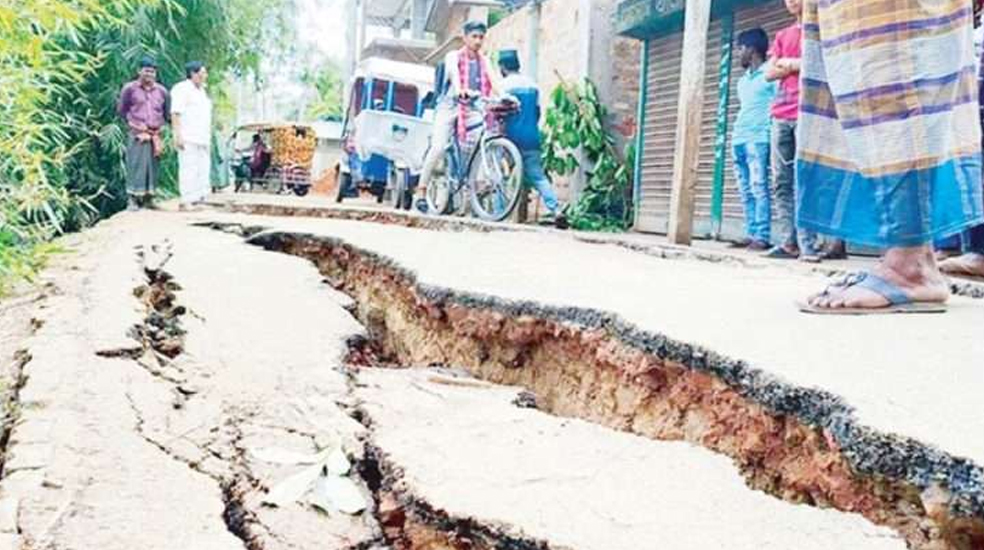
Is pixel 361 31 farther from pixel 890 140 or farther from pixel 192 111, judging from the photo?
pixel 890 140

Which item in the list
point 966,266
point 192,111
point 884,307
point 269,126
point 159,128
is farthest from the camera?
point 269,126

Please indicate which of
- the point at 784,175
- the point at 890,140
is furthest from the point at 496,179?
the point at 890,140

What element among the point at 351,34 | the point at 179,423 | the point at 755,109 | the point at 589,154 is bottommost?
the point at 179,423

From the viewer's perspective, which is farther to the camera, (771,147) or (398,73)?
→ (398,73)

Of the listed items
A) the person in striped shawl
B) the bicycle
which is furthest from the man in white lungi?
the person in striped shawl

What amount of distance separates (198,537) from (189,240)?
3.76 meters

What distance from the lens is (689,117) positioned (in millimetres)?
5230

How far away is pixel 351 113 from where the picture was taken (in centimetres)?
1323

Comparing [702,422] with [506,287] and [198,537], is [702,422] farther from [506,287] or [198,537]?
[506,287]

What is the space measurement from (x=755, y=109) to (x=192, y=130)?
216 inches

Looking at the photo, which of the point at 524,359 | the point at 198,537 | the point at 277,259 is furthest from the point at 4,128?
the point at 198,537

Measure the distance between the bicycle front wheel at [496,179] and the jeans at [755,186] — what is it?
6.04 feet

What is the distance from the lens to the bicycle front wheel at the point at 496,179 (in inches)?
263

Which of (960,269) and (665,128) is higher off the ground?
(665,128)
